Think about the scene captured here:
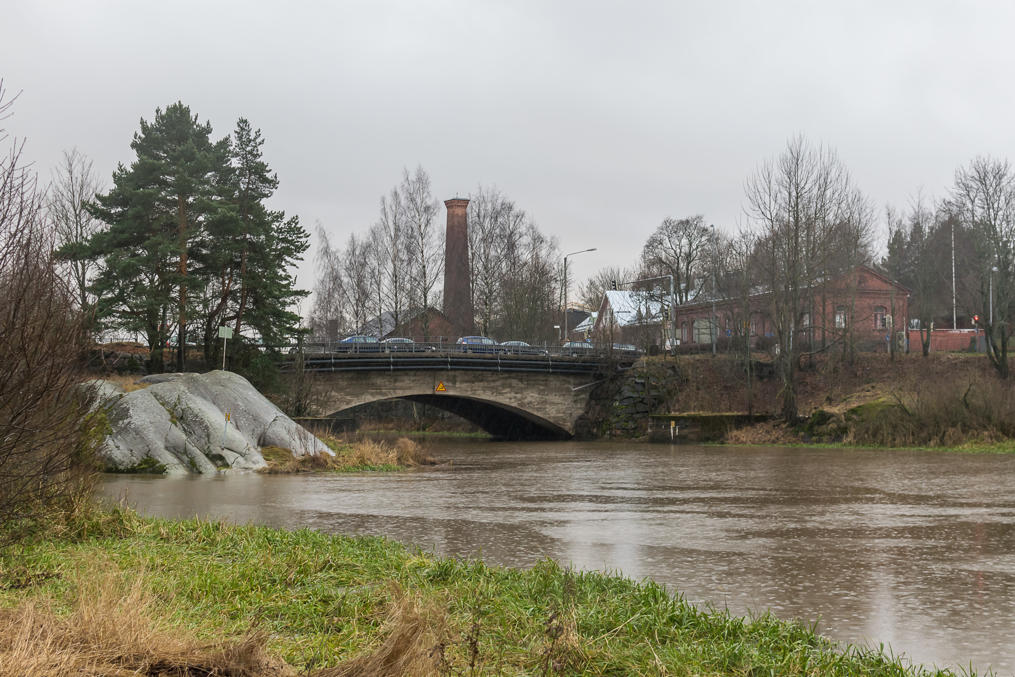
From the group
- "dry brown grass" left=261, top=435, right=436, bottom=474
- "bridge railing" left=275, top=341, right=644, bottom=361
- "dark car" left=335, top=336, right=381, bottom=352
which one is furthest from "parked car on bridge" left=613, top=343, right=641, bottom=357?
"dry brown grass" left=261, top=435, right=436, bottom=474

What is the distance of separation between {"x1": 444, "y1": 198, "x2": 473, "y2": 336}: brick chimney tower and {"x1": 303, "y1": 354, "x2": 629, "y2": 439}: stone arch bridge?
8.82m

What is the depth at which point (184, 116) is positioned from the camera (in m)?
40.5

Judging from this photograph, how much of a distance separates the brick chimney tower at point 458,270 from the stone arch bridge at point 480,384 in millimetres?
8823

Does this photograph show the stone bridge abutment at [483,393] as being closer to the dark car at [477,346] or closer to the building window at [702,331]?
the dark car at [477,346]

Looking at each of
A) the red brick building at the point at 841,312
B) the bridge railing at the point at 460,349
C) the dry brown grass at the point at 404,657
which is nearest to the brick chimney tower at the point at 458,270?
the bridge railing at the point at 460,349

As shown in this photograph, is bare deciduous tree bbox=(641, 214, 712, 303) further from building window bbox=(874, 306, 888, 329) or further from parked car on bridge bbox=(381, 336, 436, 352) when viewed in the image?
parked car on bridge bbox=(381, 336, 436, 352)

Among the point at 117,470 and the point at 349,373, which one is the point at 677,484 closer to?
the point at 117,470

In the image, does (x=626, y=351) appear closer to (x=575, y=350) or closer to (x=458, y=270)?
(x=575, y=350)

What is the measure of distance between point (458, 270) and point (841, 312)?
24.6m

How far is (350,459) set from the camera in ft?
87.2

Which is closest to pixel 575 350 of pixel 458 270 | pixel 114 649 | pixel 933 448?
pixel 458 270

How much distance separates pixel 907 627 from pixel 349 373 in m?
42.1

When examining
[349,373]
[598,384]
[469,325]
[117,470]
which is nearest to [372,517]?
[117,470]

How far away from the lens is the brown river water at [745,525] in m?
7.84
